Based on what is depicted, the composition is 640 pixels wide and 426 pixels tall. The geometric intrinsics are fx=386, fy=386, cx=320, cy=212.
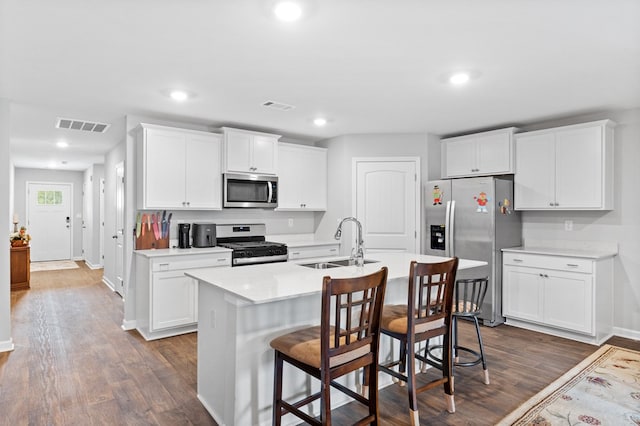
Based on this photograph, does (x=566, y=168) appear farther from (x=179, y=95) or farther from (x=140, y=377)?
(x=140, y=377)

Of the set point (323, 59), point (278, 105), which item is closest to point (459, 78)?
point (323, 59)

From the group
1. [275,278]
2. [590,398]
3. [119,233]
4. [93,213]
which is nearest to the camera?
[275,278]

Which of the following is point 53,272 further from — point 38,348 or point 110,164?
point 38,348

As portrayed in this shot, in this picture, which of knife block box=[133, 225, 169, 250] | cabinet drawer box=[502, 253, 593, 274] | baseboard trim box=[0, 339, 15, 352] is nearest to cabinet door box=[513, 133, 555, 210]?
cabinet drawer box=[502, 253, 593, 274]

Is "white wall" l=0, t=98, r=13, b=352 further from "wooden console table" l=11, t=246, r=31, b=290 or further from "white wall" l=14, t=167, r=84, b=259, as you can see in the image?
"white wall" l=14, t=167, r=84, b=259

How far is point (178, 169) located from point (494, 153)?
375 cm

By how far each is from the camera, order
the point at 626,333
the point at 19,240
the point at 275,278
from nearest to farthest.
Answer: the point at 275,278 < the point at 626,333 < the point at 19,240

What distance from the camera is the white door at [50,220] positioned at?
9.24 metres

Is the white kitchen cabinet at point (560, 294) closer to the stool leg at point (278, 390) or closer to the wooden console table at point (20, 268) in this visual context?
Answer: the stool leg at point (278, 390)

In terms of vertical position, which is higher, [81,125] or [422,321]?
[81,125]

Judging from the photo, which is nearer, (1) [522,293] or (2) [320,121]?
(1) [522,293]

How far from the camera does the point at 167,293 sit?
3.96m

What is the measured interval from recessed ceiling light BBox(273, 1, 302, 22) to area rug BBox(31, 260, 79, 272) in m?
8.58

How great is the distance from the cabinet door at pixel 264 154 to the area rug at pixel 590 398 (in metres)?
3.59
